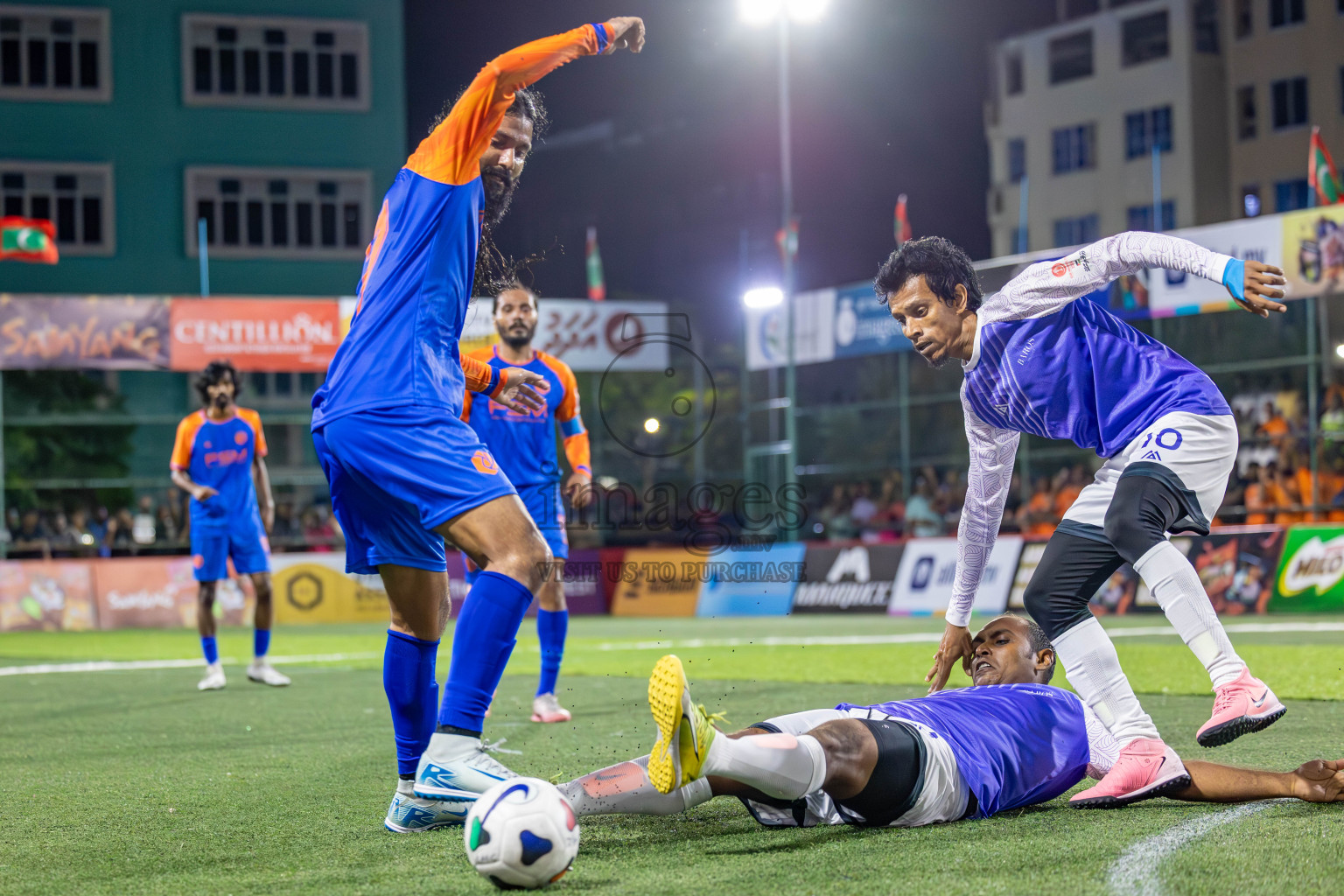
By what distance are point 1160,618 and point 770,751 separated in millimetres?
14733

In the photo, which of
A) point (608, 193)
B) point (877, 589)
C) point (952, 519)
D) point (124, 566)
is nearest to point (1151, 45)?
point (608, 193)

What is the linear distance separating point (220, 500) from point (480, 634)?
299 inches

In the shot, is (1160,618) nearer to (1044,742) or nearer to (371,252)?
(1044,742)

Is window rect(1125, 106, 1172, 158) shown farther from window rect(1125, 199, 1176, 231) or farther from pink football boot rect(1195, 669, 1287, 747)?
pink football boot rect(1195, 669, 1287, 747)

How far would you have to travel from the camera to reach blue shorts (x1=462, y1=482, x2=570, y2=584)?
832 cm

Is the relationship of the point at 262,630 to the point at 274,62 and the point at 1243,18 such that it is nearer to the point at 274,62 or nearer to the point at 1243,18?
the point at 274,62

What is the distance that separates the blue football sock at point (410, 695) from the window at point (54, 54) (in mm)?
33508

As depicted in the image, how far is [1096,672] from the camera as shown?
458 cm

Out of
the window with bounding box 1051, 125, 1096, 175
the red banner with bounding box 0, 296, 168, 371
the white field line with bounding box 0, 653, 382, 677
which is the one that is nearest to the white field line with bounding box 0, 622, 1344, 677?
the white field line with bounding box 0, 653, 382, 677

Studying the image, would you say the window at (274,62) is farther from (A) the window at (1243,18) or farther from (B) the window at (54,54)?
(A) the window at (1243,18)

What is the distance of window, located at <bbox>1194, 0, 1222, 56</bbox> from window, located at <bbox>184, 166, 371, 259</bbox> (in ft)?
91.6

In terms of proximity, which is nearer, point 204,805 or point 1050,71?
point 204,805

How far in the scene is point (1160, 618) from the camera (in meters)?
17.0

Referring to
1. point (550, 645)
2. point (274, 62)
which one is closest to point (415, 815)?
point (550, 645)
